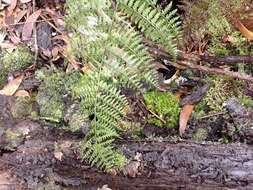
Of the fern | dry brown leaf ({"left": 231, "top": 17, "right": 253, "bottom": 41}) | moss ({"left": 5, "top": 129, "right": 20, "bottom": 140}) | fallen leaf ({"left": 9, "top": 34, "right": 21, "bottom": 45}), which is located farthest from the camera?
fallen leaf ({"left": 9, "top": 34, "right": 21, "bottom": 45})

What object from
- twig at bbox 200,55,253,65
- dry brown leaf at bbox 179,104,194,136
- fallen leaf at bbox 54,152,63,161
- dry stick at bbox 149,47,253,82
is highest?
twig at bbox 200,55,253,65

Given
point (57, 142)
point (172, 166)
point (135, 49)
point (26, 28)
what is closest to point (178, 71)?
point (135, 49)

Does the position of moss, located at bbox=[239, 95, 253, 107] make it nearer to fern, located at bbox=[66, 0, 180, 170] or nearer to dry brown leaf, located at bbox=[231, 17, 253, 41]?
dry brown leaf, located at bbox=[231, 17, 253, 41]

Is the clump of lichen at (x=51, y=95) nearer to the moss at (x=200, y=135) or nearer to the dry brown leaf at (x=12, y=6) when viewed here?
the dry brown leaf at (x=12, y=6)

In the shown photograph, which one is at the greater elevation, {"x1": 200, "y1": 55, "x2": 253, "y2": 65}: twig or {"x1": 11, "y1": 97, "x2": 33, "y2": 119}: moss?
{"x1": 200, "y1": 55, "x2": 253, "y2": 65}: twig

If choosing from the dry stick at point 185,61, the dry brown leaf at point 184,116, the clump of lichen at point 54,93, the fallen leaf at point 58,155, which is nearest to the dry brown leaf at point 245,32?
the dry stick at point 185,61

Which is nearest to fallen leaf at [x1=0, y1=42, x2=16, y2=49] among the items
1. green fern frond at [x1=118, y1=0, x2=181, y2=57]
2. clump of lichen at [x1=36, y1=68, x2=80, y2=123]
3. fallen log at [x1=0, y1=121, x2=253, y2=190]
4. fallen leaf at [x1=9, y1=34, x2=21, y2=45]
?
fallen leaf at [x1=9, y1=34, x2=21, y2=45]

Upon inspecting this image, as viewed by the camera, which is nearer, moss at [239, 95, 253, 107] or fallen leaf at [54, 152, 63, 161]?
fallen leaf at [54, 152, 63, 161]
